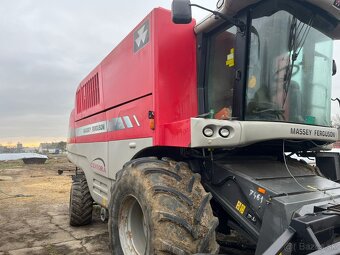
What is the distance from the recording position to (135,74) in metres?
4.57

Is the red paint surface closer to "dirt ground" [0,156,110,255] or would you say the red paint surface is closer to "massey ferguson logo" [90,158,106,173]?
"massey ferguson logo" [90,158,106,173]

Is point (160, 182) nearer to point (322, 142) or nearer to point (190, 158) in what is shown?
point (190, 158)

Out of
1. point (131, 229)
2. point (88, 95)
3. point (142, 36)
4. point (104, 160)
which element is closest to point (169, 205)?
point (131, 229)

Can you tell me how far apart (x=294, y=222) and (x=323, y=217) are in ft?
0.71

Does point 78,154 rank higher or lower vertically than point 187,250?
higher

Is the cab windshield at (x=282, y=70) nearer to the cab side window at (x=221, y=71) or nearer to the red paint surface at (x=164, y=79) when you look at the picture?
the cab side window at (x=221, y=71)

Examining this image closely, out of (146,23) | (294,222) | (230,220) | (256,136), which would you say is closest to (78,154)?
(146,23)

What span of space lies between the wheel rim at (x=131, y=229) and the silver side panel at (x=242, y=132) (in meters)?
1.23

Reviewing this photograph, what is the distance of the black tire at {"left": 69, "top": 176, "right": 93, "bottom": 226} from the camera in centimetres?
697

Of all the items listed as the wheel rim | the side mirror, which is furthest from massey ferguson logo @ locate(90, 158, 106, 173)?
the side mirror

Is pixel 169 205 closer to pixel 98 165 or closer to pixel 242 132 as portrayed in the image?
pixel 242 132

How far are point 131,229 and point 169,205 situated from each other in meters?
1.10

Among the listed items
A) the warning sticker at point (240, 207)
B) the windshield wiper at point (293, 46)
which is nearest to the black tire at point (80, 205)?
the warning sticker at point (240, 207)

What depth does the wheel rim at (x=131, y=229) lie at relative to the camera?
156 inches
